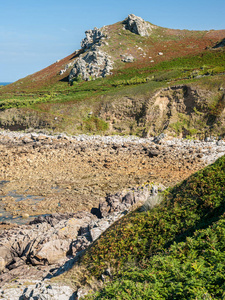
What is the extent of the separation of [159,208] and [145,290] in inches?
179

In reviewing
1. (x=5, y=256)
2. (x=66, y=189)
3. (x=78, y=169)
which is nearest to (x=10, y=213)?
(x=66, y=189)

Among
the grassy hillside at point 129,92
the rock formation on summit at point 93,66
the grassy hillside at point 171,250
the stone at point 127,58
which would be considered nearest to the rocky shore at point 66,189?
the grassy hillside at point 171,250

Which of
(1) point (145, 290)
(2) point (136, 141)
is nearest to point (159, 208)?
(1) point (145, 290)

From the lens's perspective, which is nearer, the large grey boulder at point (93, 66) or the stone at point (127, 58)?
the large grey boulder at point (93, 66)

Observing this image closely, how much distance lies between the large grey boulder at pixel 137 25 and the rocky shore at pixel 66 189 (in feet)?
147

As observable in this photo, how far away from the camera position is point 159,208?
10273mm

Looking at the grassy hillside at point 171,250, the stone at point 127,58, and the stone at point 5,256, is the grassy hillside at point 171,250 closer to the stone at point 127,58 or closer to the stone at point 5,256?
the stone at point 5,256

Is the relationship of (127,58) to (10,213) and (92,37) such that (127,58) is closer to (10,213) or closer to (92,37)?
(92,37)

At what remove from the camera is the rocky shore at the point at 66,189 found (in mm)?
11500

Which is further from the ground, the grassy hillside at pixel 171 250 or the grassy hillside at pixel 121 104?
the grassy hillside at pixel 121 104

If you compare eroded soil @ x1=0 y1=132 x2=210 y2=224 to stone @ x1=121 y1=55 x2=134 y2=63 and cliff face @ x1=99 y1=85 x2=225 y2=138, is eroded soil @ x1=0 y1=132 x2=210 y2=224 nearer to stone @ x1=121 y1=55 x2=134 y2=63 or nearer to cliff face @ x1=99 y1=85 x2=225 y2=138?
cliff face @ x1=99 y1=85 x2=225 y2=138

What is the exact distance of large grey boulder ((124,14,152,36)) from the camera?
6900cm

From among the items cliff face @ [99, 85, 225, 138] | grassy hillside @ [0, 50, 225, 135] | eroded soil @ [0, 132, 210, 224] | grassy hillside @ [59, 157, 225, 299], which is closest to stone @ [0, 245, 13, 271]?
grassy hillside @ [59, 157, 225, 299]

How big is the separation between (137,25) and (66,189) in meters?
58.2
